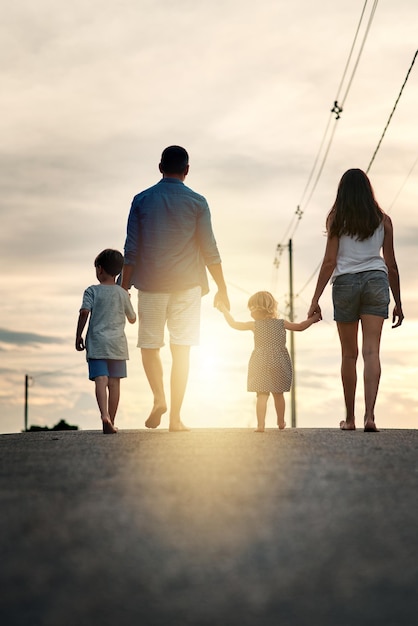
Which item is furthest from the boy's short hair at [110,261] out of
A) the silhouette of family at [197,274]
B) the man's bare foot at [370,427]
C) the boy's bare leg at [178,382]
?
the man's bare foot at [370,427]

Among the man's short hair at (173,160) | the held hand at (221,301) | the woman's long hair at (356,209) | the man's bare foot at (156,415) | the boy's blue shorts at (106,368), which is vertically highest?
the man's short hair at (173,160)

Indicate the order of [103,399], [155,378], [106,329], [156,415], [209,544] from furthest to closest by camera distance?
[106,329] → [103,399] → [155,378] → [156,415] → [209,544]

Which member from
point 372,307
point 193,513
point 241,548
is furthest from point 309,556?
point 372,307

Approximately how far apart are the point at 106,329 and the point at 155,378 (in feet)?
2.97

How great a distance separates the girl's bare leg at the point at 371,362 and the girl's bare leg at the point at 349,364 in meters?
0.14

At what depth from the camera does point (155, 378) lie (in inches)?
343

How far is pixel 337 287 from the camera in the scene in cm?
852

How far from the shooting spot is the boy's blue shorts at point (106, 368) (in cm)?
924

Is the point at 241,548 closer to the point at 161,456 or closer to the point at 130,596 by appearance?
the point at 130,596

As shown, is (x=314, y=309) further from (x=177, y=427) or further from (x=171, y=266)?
(x=177, y=427)

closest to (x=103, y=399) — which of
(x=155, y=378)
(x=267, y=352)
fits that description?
(x=155, y=378)

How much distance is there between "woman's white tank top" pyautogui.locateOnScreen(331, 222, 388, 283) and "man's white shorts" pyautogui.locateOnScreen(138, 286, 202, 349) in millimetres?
1413

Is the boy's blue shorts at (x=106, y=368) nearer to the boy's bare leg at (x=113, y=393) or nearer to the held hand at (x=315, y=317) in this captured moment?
the boy's bare leg at (x=113, y=393)

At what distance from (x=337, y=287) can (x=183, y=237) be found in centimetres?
151
